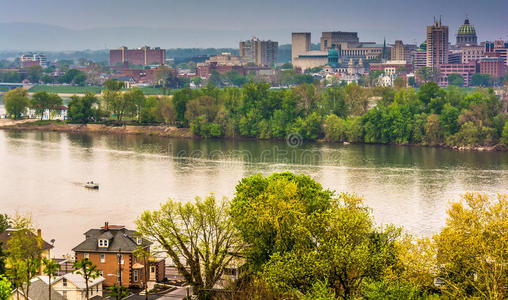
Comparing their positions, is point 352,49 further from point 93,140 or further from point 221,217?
point 221,217

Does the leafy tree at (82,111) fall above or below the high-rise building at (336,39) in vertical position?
below

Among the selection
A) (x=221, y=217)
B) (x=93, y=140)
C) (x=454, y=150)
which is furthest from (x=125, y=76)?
(x=221, y=217)

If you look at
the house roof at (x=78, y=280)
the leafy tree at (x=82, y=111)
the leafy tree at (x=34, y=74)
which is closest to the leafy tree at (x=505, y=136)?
the leafy tree at (x=82, y=111)

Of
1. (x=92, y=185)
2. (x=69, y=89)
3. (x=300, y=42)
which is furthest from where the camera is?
(x=300, y=42)

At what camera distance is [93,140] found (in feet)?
172

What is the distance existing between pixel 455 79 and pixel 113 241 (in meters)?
95.9

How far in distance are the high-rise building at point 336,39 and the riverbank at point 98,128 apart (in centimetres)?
12643

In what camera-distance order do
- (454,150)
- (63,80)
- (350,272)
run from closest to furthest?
1. (350,272)
2. (454,150)
3. (63,80)

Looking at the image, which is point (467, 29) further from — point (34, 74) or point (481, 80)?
point (34, 74)

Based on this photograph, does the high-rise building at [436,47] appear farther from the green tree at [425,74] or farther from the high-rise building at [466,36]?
the high-rise building at [466,36]

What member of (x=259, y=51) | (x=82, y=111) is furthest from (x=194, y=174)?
(x=259, y=51)

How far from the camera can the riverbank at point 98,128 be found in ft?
186

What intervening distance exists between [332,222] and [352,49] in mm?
162184

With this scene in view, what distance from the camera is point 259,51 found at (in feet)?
602
